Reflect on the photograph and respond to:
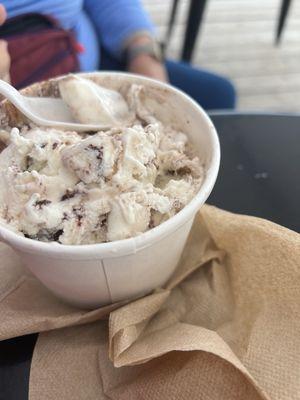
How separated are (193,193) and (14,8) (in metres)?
0.63

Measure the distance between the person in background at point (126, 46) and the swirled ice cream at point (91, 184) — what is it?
567mm

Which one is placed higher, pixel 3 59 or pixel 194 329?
pixel 3 59

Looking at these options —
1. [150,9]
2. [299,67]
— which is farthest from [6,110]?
[150,9]

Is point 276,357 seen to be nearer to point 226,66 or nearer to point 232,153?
point 232,153

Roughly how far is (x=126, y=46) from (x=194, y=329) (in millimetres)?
809

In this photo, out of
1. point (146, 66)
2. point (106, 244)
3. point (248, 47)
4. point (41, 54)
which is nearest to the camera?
point (106, 244)

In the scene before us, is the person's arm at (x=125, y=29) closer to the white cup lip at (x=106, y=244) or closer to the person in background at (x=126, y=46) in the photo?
the person in background at (x=126, y=46)

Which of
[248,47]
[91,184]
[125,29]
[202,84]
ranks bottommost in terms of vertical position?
[248,47]

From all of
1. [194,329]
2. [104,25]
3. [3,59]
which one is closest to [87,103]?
[3,59]

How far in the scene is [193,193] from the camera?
559mm

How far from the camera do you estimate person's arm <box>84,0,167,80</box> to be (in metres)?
1.13

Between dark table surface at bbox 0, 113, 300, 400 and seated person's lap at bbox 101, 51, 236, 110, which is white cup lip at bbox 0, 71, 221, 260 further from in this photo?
seated person's lap at bbox 101, 51, 236, 110

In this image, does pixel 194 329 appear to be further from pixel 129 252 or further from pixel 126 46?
pixel 126 46

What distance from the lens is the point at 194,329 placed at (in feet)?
1.85
